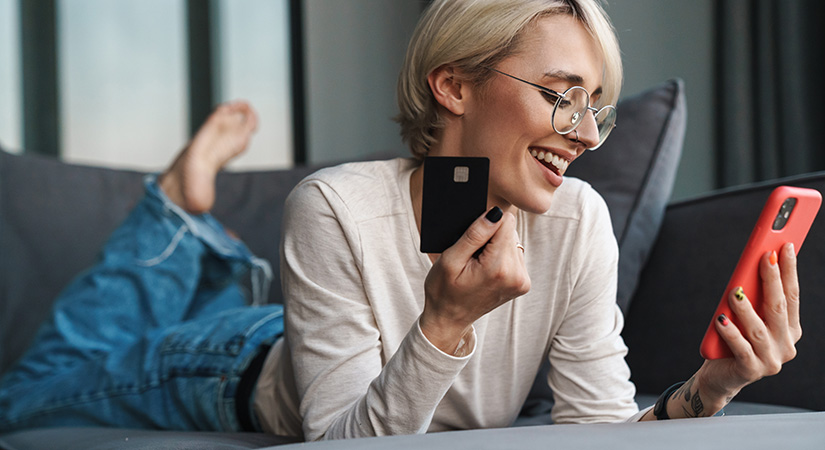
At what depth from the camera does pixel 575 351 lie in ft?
2.76

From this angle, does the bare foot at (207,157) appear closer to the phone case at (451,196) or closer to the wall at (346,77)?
the wall at (346,77)

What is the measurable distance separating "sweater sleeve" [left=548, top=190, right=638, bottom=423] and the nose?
0.15m

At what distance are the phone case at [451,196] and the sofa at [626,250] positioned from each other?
0.20 metres

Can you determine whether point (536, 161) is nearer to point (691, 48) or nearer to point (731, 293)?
point (731, 293)

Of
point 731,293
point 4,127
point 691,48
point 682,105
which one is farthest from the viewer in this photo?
point 4,127

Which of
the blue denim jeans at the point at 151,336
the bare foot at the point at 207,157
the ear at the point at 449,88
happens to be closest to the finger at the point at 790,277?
the ear at the point at 449,88

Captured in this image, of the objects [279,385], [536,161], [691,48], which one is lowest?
[279,385]

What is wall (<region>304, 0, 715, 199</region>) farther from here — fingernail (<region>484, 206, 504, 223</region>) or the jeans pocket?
Result: fingernail (<region>484, 206, 504, 223</region>)

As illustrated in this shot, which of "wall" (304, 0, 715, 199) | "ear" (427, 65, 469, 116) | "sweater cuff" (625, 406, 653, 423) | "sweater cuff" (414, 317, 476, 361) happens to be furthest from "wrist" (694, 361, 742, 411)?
"wall" (304, 0, 715, 199)

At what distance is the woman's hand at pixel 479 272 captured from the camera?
0.62 meters

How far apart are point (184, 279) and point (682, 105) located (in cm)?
102

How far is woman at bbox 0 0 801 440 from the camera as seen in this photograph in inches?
25.2

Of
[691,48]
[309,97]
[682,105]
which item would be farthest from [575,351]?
[309,97]

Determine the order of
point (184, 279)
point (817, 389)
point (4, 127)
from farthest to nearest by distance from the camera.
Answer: point (4, 127) → point (184, 279) → point (817, 389)
